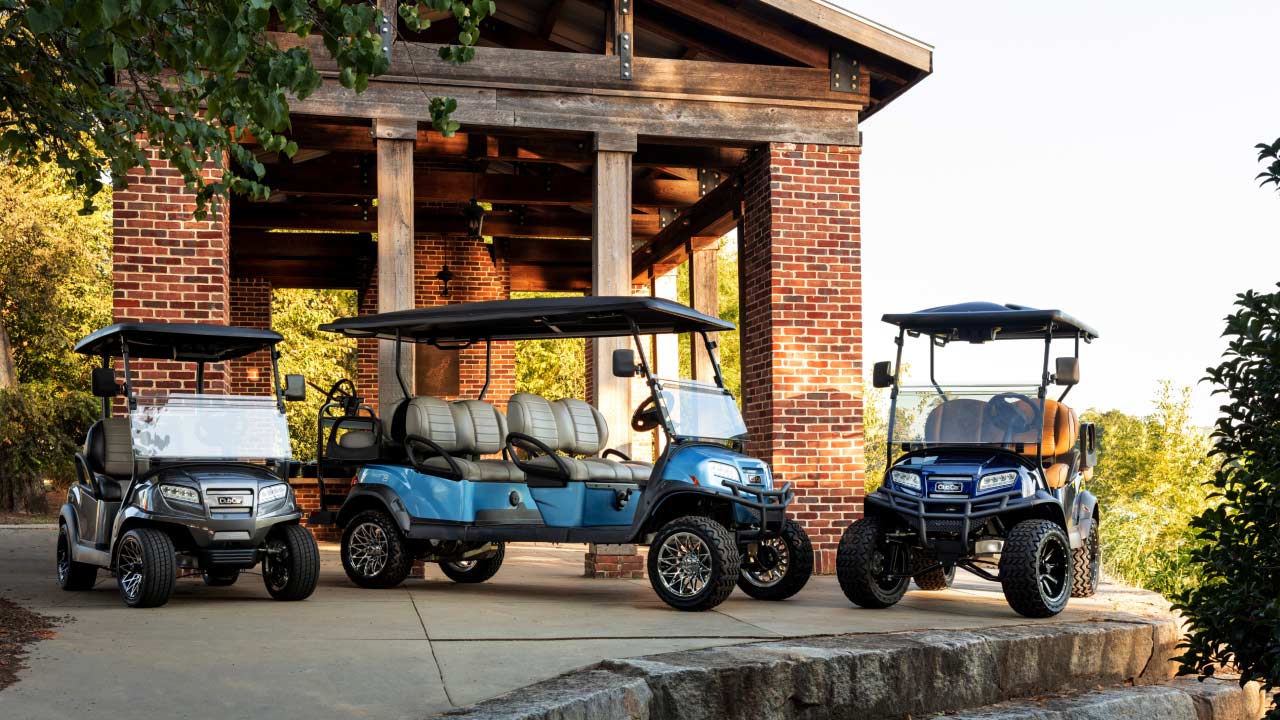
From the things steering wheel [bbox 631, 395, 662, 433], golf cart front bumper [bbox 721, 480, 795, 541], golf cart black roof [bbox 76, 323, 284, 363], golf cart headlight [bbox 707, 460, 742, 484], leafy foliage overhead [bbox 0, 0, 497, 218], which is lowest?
golf cart front bumper [bbox 721, 480, 795, 541]

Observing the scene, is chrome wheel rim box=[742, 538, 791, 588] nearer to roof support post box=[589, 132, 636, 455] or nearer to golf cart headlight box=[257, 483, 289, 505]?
roof support post box=[589, 132, 636, 455]

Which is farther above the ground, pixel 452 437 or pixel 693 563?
pixel 452 437

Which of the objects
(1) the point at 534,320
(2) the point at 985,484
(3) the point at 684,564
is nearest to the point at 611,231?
(1) the point at 534,320

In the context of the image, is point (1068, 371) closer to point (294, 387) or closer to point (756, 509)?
point (756, 509)

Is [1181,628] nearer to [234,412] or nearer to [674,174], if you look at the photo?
[234,412]

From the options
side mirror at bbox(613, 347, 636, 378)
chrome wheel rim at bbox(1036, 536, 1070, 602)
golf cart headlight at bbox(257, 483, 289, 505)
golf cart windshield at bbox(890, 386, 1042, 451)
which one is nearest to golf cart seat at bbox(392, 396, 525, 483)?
golf cart headlight at bbox(257, 483, 289, 505)

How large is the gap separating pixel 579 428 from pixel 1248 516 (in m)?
4.76

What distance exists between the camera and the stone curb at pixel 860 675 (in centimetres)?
512

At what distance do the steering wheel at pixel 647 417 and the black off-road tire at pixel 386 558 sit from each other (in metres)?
1.88

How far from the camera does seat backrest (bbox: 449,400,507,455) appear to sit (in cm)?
927

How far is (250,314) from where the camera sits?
18.4m

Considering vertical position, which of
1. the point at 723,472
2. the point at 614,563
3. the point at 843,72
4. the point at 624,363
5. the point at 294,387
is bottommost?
the point at 614,563

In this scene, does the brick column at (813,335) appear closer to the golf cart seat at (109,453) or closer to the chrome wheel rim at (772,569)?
the chrome wheel rim at (772,569)

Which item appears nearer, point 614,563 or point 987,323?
point 987,323
